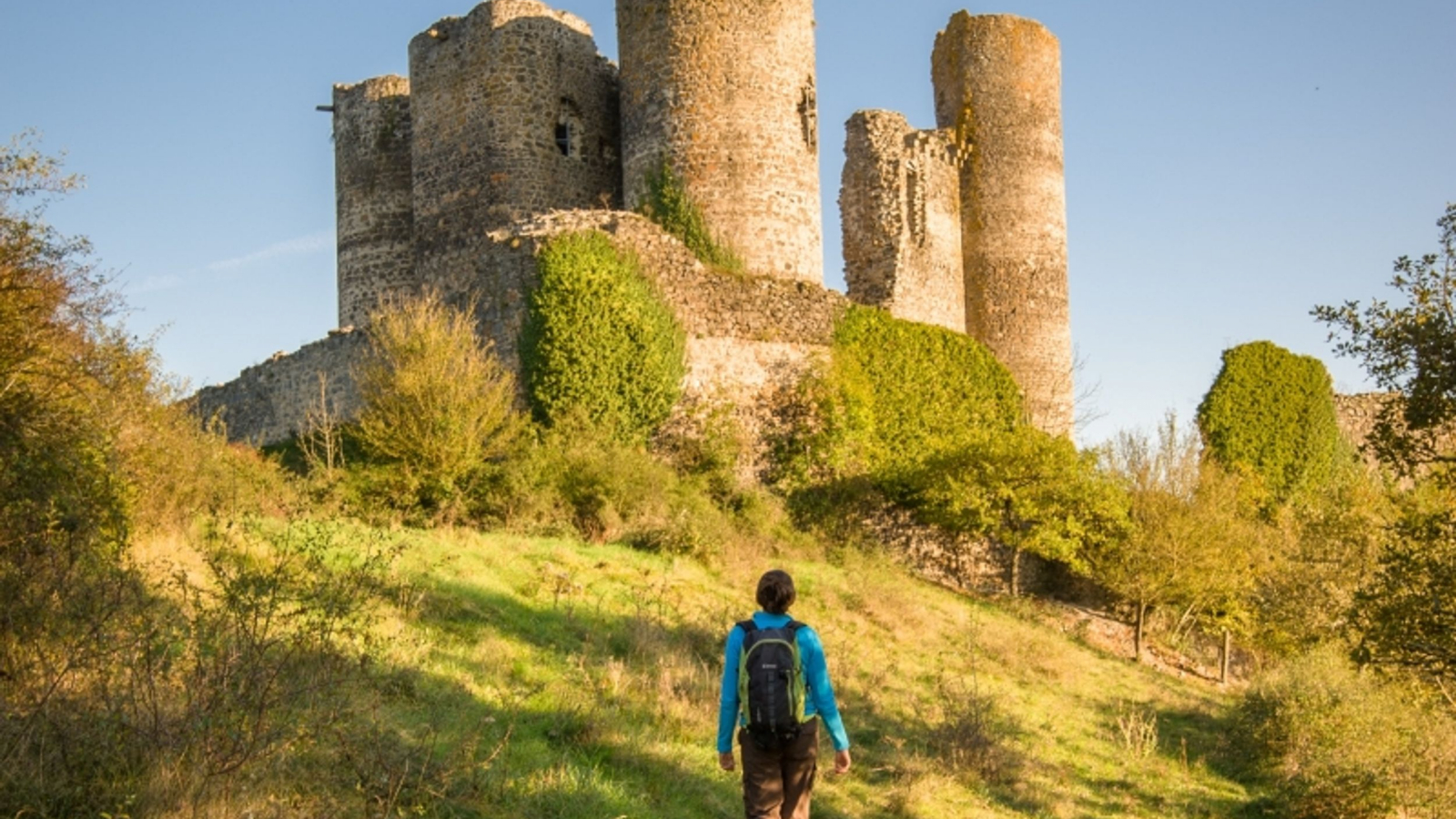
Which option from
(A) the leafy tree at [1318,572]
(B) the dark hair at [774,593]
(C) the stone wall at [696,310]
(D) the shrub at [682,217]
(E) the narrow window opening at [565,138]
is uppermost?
(E) the narrow window opening at [565,138]

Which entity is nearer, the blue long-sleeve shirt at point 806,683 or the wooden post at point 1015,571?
the blue long-sleeve shirt at point 806,683

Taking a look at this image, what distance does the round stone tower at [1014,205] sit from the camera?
32.4 meters

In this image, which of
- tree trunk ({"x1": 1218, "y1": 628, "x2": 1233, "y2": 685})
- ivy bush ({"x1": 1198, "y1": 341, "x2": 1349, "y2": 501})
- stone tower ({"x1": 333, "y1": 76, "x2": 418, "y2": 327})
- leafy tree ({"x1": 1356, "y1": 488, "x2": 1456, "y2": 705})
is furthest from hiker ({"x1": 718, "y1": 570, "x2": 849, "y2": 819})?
ivy bush ({"x1": 1198, "y1": 341, "x2": 1349, "y2": 501})

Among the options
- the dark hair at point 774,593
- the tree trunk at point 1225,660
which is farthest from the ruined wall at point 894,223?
the dark hair at point 774,593

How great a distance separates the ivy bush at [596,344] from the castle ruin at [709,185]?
481 millimetres

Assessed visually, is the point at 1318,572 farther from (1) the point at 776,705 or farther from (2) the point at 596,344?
(1) the point at 776,705

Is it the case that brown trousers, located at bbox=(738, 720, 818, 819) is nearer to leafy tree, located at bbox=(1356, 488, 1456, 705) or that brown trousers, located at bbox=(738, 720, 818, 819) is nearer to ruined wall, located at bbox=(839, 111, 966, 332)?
leafy tree, located at bbox=(1356, 488, 1456, 705)

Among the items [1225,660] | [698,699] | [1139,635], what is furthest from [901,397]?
[698,699]

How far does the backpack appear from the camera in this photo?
26.3ft

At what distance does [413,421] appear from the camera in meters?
20.2

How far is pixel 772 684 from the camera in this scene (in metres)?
8.02

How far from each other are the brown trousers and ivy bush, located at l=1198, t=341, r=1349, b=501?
2640 centimetres

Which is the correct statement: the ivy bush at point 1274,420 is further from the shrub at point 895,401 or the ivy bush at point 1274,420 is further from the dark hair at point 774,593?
the dark hair at point 774,593

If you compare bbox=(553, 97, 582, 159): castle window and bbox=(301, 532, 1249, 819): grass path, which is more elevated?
bbox=(553, 97, 582, 159): castle window
